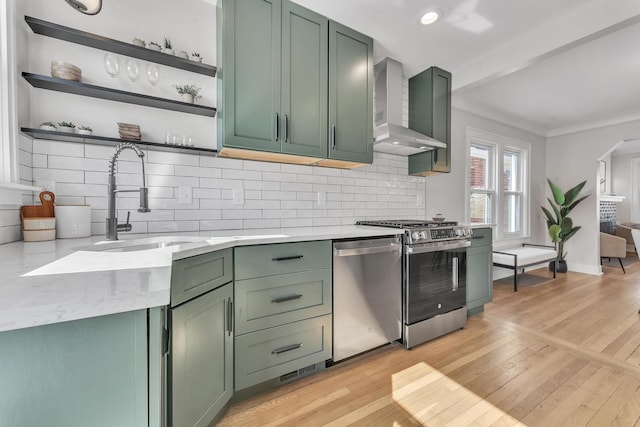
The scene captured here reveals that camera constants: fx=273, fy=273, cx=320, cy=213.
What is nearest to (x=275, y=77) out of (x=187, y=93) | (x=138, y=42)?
(x=187, y=93)

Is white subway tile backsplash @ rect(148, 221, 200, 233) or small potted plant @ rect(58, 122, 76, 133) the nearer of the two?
small potted plant @ rect(58, 122, 76, 133)

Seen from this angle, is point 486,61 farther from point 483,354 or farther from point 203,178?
point 203,178

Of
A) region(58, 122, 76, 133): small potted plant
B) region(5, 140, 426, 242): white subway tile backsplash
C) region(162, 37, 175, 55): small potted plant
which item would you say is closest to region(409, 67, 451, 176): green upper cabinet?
region(5, 140, 426, 242): white subway tile backsplash

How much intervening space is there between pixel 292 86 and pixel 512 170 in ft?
15.3

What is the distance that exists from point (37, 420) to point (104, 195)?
1.42 m

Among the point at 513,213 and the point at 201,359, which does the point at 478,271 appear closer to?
the point at 201,359

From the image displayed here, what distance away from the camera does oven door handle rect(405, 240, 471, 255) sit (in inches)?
83.4

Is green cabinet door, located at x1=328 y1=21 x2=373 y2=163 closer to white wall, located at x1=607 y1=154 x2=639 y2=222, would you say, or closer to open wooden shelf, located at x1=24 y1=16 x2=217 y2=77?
open wooden shelf, located at x1=24 y1=16 x2=217 y2=77

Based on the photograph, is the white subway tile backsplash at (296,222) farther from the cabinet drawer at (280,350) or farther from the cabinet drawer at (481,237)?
the cabinet drawer at (481,237)

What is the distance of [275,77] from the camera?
1.93 meters

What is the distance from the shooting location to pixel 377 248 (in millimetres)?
1939

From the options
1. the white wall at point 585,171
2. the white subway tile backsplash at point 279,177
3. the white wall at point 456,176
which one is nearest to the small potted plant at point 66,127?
the white subway tile backsplash at point 279,177

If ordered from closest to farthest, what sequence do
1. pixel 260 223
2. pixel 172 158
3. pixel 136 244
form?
1. pixel 136 244
2. pixel 172 158
3. pixel 260 223

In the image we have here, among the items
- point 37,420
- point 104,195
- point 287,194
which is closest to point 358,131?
point 287,194
